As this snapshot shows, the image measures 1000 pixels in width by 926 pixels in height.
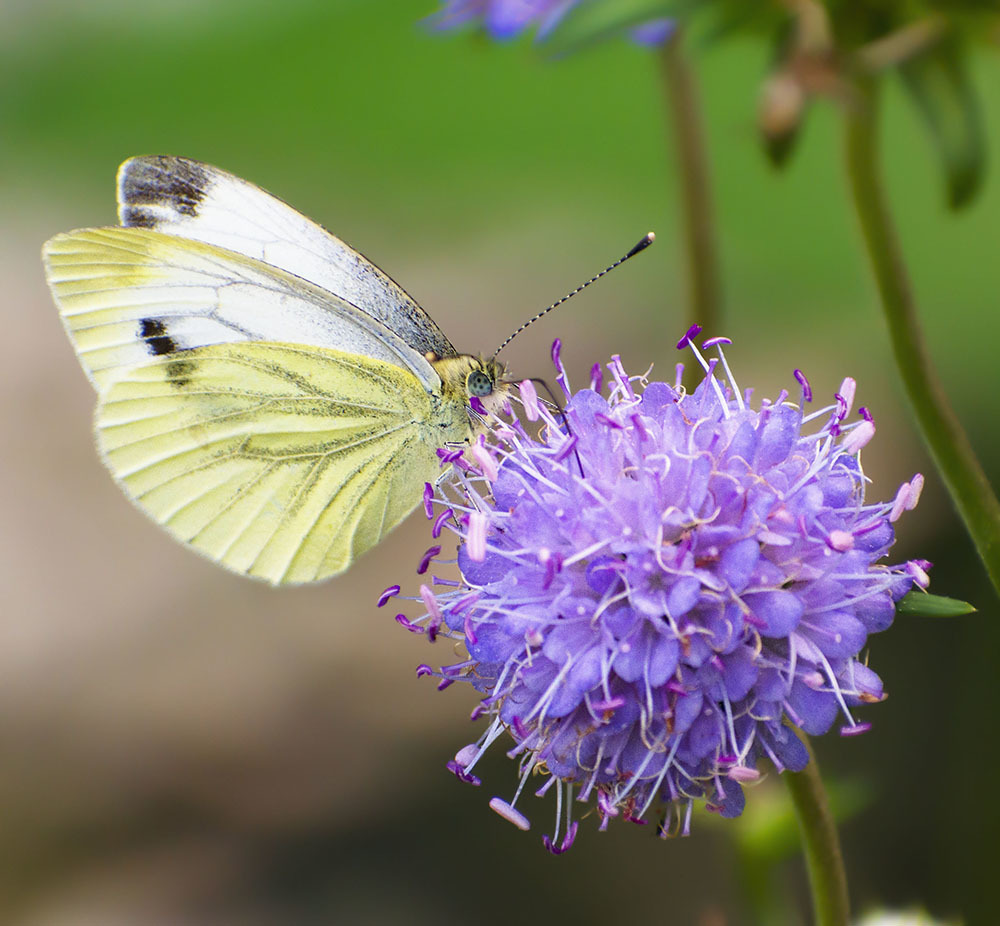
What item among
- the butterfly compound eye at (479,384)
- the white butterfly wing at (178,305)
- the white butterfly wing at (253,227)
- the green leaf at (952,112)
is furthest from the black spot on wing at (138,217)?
the green leaf at (952,112)

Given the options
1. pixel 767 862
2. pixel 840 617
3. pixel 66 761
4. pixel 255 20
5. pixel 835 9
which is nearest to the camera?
pixel 840 617

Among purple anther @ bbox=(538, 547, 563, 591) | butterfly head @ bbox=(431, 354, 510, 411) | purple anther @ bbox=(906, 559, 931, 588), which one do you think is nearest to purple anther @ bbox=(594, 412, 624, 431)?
purple anther @ bbox=(538, 547, 563, 591)

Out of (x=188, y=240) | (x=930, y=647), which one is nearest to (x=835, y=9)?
(x=188, y=240)

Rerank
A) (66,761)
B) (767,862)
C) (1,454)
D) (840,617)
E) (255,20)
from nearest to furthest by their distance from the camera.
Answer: (840,617)
(767,862)
(66,761)
(1,454)
(255,20)

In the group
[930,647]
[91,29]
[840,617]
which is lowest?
[930,647]

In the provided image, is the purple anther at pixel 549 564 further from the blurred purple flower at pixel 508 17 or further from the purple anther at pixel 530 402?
the blurred purple flower at pixel 508 17

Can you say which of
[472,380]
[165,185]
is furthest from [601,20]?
[165,185]

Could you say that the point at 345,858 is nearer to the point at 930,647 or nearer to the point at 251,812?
the point at 251,812
